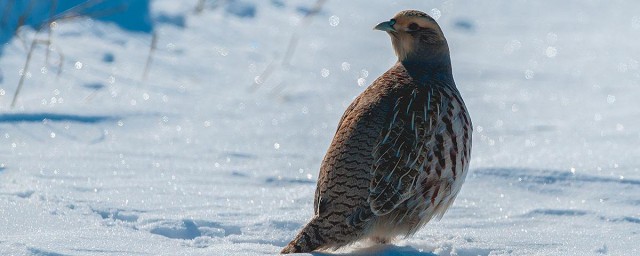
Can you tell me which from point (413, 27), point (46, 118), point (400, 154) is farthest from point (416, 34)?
point (46, 118)

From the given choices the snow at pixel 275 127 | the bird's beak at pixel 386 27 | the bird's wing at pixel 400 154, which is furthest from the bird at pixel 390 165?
the bird's beak at pixel 386 27

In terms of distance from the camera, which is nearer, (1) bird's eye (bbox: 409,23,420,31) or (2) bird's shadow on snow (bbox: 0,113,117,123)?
(1) bird's eye (bbox: 409,23,420,31)

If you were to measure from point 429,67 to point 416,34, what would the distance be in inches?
7.4

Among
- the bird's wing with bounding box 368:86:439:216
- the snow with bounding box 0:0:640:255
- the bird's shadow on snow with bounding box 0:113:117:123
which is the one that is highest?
the bird's wing with bounding box 368:86:439:216

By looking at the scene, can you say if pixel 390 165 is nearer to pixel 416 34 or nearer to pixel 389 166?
pixel 389 166

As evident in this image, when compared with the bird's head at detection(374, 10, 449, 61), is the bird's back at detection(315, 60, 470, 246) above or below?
below

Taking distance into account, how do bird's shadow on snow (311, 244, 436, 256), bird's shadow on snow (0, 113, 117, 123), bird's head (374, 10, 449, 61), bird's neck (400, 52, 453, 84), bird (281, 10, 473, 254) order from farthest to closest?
1. bird's shadow on snow (0, 113, 117, 123)
2. bird's head (374, 10, 449, 61)
3. bird's neck (400, 52, 453, 84)
4. bird's shadow on snow (311, 244, 436, 256)
5. bird (281, 10, 473, 254)

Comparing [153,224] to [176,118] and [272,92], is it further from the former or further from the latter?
[272,92]

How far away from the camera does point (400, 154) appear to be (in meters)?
3.47

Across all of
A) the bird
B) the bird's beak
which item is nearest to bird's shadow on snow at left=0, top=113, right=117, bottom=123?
the bird's beak

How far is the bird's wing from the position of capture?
3402mm

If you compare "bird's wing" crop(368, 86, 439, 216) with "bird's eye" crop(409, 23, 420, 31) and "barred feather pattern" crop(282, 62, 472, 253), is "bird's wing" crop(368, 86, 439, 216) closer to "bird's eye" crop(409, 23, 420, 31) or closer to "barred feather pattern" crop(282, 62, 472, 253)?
"barred feather pattern" crop(282, 62, 472, 253)

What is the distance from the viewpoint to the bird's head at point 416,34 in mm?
4164

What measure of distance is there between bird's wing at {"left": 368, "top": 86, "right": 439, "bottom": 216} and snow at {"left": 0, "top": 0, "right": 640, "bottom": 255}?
23cm
